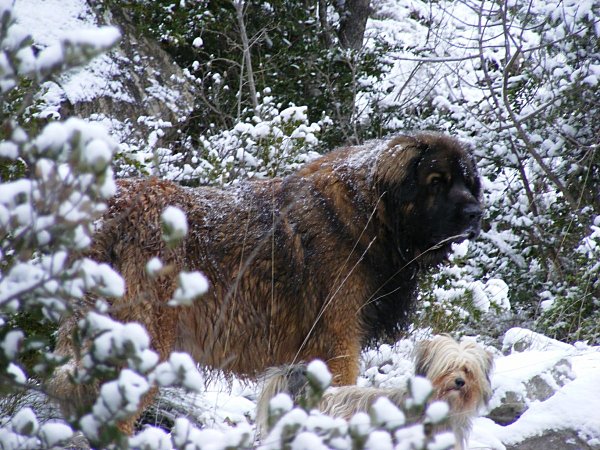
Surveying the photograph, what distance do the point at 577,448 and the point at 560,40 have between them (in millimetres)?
4981

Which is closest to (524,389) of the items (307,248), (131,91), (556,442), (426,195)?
(556,442)

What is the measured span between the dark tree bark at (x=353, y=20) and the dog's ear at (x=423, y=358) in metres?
7.97

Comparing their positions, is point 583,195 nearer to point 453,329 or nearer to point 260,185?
point 453,329

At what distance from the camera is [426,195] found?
451 cm

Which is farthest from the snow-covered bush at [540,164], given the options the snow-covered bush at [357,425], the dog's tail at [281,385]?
the snow-covered bush at [357,425]

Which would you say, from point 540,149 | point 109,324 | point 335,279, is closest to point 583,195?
point 540,149

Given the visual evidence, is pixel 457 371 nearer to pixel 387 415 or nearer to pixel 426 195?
pixel 426 195

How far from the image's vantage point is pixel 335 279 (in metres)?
4.29

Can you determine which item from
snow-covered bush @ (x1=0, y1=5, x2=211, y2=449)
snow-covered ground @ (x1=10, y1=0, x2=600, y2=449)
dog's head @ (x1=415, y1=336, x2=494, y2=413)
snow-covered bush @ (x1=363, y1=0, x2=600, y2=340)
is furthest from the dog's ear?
snow-covered bush @ (x1=363, y1=0, x2=600, y2=340)

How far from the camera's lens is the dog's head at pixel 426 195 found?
176 inches

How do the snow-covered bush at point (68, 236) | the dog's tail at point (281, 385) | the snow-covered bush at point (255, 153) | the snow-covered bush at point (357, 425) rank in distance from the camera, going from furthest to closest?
the snow-covered bush at point (255, 153) → the dog's tail at point (281, 385) → the snow-covered bush at point (357, 425) → the snow-covered bush at point (68, 236)

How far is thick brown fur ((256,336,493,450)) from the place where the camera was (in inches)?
149

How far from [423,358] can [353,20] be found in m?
8.31

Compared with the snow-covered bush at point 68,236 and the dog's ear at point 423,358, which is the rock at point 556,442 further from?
the snow-covered bush at point 68,236
